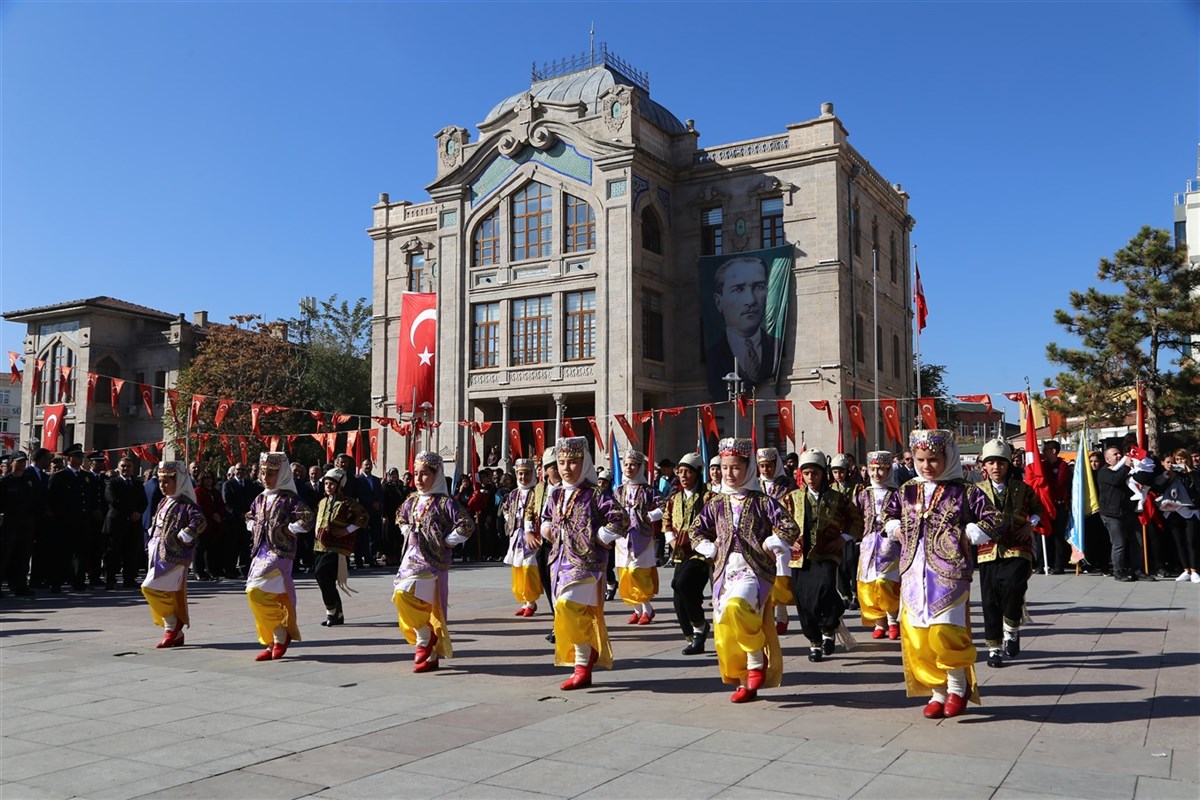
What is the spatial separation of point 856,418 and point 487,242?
50.0ft

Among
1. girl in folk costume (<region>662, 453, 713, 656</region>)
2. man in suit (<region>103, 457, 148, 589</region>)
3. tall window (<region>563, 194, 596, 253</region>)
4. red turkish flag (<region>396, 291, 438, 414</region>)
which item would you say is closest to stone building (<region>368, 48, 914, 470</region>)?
tall window (<region>563, 194, 596, 253</region>)

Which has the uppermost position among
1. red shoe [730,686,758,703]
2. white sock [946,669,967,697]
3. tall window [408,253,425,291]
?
tall window [408,253,425,291]

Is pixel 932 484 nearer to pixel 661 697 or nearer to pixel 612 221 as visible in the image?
pixel 661 697

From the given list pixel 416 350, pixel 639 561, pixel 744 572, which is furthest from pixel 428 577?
pixel 416 350

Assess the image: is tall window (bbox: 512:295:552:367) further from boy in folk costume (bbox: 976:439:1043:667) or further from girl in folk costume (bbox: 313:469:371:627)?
boy in folk costume (bbox: 976:439:1043:667)

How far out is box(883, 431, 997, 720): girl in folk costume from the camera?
6.00 metres

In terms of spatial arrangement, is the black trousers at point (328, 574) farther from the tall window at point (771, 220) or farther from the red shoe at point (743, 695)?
the tall window at point (771, 220)

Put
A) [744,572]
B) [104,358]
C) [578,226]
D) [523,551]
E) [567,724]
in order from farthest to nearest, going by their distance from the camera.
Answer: [104,358], [578,226], [523,551], [744,572], [567,724]

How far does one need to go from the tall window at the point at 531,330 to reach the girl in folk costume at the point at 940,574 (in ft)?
90.5

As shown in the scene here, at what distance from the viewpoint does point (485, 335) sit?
116 feet

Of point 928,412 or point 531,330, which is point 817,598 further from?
point 531,330

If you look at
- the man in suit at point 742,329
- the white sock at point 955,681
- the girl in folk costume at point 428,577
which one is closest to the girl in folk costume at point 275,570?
the girl in folk costume at point 428,577

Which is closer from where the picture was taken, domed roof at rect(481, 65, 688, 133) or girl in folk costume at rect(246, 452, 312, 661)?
girl in folk costume at rect(246, 452, 312, 661)

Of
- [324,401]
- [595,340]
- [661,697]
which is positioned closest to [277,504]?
[661,697]
